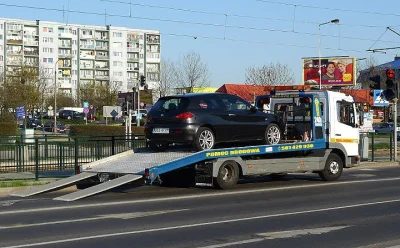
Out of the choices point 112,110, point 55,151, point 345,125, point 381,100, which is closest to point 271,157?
point 345,125

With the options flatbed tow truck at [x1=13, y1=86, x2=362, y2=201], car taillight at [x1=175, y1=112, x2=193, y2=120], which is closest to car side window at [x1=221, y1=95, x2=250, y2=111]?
flatbed tow truck at [x1=13, y1=86, x2=362, y2=201]

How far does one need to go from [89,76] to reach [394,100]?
369 feet

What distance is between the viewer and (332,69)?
230 ft

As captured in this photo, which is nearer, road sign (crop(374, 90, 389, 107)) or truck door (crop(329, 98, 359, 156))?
truck door (crop(329, 98, 359, 156))

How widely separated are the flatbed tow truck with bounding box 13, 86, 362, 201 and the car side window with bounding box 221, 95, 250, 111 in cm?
113

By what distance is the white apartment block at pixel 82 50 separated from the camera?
127 meters

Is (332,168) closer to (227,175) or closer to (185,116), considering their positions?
(227,175)

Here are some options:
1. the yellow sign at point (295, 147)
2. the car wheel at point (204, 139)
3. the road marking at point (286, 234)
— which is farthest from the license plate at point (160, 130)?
the road marking at point (286, 234)

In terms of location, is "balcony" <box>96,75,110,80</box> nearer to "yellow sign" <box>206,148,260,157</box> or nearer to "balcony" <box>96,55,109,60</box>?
"balcony" <box>96,55,109,60</box>

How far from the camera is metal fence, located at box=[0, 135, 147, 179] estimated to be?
21031 mm

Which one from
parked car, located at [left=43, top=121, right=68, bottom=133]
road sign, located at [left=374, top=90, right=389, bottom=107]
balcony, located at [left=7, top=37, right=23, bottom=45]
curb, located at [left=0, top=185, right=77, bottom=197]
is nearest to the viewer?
curb, located at [left=0, top=185, right=77, bottom=197]

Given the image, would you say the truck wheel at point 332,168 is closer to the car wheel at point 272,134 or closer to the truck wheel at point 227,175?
the car wheel at point 272,134

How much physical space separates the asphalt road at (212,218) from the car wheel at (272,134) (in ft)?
4.25

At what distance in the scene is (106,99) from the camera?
94.0 meters
